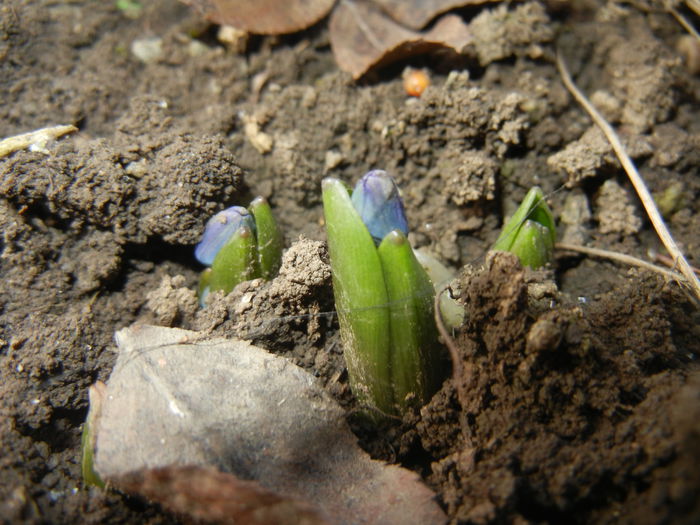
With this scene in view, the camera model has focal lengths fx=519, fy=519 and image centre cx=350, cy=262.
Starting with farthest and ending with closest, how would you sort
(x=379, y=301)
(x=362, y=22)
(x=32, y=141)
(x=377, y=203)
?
1. (x=362, y=22)
2. (x=32, y=141)
3. (x=377, y=203)
4. (x=379, y=301)

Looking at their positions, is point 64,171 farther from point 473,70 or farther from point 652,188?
point 652,188

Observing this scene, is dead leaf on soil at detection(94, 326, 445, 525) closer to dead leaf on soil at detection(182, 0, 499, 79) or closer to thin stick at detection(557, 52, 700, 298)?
thin stick at detection(557, 52, 700, 298)

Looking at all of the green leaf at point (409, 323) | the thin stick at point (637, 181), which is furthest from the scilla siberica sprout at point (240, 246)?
the thin stick at point (637, 181)

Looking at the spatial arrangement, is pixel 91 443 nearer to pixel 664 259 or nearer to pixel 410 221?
pixel 410 221

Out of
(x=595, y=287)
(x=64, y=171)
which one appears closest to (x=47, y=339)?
(x=64, y=171)

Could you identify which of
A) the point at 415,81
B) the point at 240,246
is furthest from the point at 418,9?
the point at 240,246
